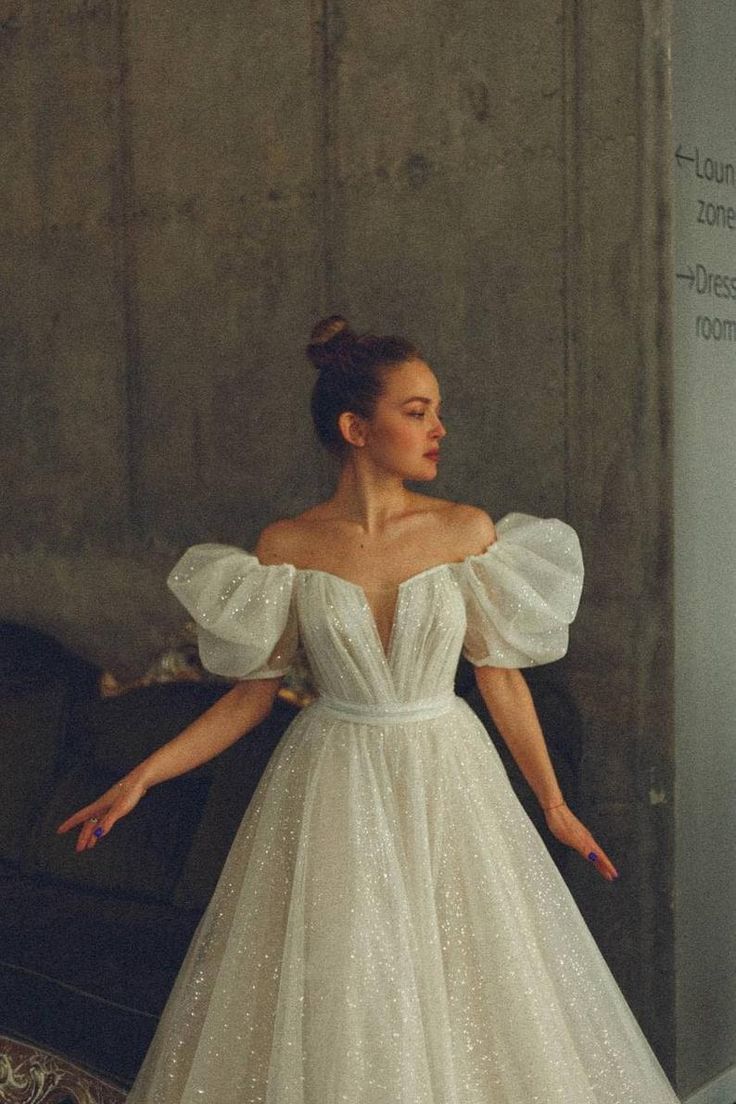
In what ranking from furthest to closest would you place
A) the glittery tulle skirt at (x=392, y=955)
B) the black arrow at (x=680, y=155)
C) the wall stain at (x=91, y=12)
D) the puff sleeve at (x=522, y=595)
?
the wall stain at (x=91, y=12) < the black arrow at (x=680, y=155) < the puff sleeve at (x=522, y=595) < the glittery tulle skirt at (x=392, y=955)

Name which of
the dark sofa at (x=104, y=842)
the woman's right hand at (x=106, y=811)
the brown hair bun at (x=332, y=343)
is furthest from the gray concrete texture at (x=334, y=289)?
the woman's right hand at (x=106, y=811)

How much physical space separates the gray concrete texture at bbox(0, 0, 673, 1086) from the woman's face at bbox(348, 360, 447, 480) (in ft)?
3.05

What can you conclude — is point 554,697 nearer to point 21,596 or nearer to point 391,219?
point 391,219

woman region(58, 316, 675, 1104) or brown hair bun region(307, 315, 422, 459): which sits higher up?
brown hair bun region(307, 315, 422, 459)

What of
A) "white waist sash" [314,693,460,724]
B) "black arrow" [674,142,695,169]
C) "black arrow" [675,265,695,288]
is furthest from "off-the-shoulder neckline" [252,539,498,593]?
"black arrow" [674,142,695,169]

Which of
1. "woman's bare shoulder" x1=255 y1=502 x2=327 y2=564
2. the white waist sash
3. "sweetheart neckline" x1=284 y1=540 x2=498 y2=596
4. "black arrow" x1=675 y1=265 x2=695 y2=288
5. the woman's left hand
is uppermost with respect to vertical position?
"black arrow" x1=675 y1=265 x2=695 y2=288

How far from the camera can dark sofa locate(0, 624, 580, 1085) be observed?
11.8 ft

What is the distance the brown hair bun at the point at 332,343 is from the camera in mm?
2791

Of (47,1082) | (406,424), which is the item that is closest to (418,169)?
(406,424)

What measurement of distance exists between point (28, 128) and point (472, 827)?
3.12m

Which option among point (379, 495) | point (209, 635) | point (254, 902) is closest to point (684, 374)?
point (379, 495)

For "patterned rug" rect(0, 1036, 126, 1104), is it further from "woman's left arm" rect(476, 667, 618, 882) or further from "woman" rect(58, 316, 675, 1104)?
"woman's left arm" rect(476, 667, 618, 882)

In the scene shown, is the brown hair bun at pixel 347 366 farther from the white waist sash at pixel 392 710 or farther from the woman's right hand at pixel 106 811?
the woman's right hand at pixel 106 811

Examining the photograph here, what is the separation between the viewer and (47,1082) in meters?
2.57
